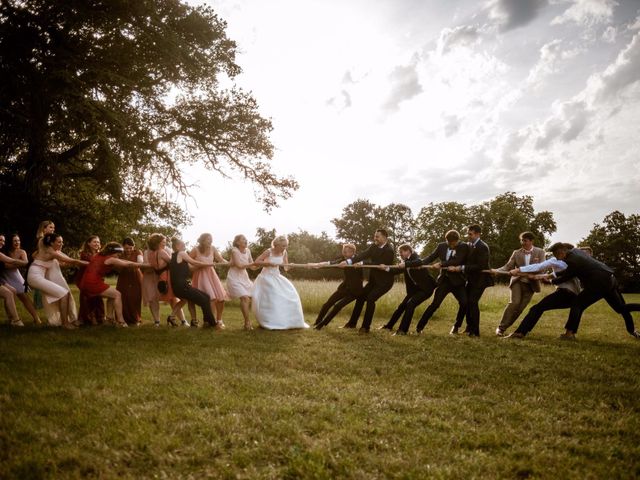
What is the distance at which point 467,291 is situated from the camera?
10.5 meters

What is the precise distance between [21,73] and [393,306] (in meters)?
15.5

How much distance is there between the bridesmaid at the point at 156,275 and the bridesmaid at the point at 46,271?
191 cm

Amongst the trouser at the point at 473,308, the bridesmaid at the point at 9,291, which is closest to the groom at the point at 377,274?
the trouser at the point at 473,308

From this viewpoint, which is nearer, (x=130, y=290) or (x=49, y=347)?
(x=49, y=347)

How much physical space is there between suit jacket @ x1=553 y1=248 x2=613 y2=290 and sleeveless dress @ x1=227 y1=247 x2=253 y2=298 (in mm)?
7735

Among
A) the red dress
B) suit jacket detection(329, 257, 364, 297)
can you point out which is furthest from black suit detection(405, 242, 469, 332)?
the red dress

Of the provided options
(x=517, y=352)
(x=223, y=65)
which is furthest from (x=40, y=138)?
(x=517, y=352)

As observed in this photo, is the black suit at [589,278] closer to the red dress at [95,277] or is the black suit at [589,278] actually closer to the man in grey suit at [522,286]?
the man in grey suit at [522,286]

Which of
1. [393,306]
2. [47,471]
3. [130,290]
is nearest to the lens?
[47,471]

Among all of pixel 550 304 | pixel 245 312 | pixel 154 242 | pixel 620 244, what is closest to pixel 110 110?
pixel 154 242

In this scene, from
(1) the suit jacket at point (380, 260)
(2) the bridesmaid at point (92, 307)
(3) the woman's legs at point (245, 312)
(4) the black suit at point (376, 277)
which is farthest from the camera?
(3) the woman's legs at point (245, 312)

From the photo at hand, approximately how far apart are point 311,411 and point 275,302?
6714 mm

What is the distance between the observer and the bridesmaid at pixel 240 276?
1120cm

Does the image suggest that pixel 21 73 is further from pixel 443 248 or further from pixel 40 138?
pixel 443 248
